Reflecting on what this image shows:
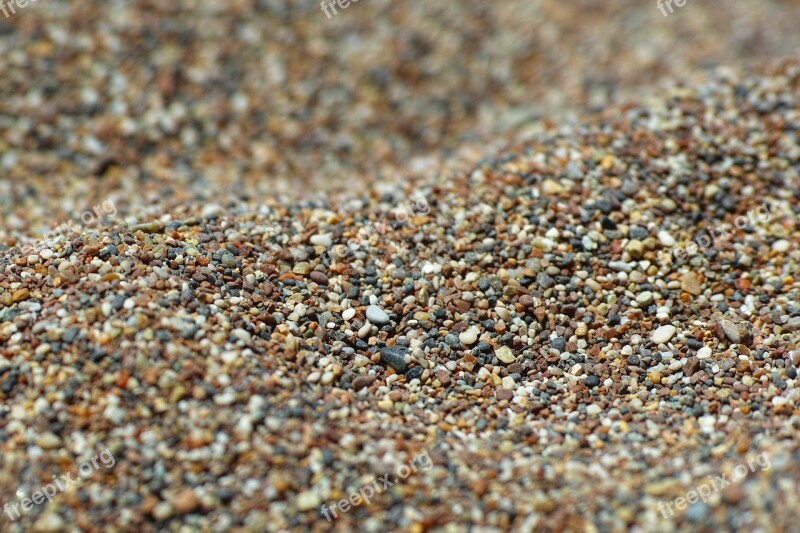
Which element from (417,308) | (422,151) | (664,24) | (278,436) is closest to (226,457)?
(278,436)

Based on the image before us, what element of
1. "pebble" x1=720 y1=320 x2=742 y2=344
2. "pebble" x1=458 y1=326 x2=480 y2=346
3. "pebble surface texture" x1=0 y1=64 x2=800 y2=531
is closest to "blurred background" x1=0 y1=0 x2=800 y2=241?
"pebble surface texture" x1=0 y1=64 x2=800 y2=531

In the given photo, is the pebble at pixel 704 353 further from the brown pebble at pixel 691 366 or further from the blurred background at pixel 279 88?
the blurred background at pixel 279 88

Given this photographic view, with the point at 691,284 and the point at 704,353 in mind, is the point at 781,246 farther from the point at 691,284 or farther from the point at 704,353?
the point at 704,353

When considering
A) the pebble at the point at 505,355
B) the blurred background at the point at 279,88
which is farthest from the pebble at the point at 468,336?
the blurred background at the point at 279,88

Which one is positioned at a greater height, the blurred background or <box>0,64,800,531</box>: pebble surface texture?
the blurred background

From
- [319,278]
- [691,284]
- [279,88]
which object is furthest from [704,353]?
[279,88]

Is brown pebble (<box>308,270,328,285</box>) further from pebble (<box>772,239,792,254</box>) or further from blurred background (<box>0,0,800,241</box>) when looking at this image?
pebble (<box>772,239,792,254</box>)
